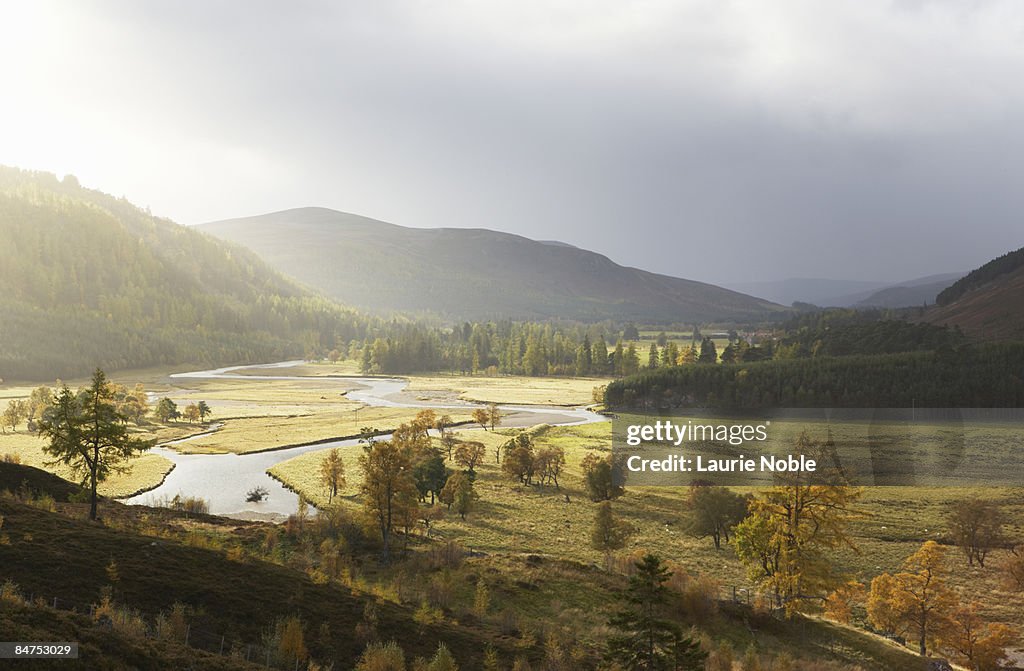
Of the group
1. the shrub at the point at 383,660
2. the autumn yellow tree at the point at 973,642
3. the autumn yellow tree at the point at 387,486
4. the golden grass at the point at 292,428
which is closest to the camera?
the shrub at the point at 383,660

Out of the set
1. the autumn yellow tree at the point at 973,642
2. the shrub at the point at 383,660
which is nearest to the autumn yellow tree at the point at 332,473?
the shrub at the point at 383,660

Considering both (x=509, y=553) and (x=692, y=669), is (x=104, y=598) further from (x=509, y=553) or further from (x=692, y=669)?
(x=509, y=553)

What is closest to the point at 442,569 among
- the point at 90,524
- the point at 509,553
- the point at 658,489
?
the point at 509,553

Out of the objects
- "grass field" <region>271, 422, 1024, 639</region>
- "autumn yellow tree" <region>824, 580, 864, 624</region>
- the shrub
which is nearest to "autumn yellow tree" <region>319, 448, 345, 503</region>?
"grass field" <region>271, 422, 1024, 639</region>

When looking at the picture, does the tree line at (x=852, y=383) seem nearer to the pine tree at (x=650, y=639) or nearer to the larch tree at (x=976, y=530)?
the larch tree at (x=976, y=530)

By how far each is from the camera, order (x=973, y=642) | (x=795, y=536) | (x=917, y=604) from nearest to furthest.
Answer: (x=973, y=642), (x=917, y=604), (x=795, y=536)

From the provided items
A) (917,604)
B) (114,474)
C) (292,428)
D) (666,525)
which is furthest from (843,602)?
(292,428)

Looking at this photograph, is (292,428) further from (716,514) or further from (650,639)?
(650,639)

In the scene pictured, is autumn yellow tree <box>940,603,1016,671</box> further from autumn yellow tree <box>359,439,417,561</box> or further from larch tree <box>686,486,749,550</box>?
autumn yellow tree <box>359,439,417,561</box>
